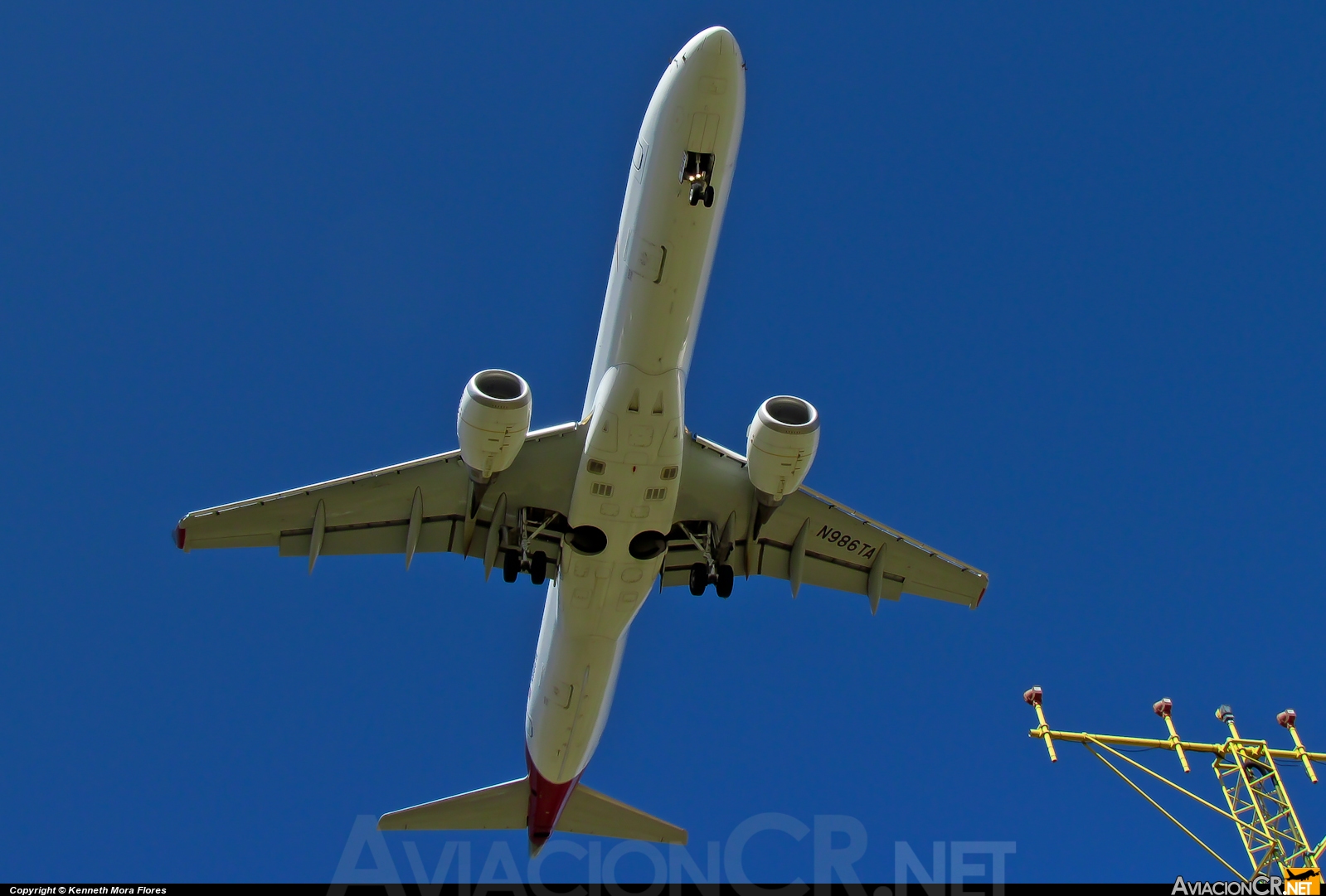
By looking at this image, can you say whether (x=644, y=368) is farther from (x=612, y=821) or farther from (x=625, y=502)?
(x=612, y=821)

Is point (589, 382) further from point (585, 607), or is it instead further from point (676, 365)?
point (585, 607)

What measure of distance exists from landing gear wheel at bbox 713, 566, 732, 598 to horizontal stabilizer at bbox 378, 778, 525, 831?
25.7ft

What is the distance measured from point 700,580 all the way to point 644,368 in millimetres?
5482

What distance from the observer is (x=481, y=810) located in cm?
2631

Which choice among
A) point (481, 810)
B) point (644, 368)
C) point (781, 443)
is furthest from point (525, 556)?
point (481, 810)

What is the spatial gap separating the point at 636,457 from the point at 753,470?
2256 millimetres

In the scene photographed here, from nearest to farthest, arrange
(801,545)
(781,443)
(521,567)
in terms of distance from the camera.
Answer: (781,443), (521,567), (801,545)

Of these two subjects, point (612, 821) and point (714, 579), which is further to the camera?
point (612, 821)

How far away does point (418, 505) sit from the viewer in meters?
21.3

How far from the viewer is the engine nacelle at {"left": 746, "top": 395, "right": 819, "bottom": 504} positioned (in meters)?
18.9

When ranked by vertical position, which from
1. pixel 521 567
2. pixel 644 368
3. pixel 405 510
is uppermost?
pixel 405 510

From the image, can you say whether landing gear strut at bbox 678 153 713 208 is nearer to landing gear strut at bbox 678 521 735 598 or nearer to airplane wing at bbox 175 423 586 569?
airplane wing at bbox 175 423 586 569

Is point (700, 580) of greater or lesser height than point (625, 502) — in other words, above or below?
above

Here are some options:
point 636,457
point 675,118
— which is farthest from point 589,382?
point 675,118
